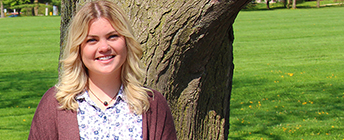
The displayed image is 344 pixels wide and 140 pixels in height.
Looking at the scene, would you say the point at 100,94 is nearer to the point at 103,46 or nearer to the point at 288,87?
the point at 103,46

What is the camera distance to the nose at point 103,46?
206cm

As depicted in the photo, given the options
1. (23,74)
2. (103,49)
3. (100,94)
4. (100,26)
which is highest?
(100,26)

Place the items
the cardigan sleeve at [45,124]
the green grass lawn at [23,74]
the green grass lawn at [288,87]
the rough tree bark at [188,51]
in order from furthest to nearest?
1. the green grass lawn at [23,74]
2. the green grass lawn at [288,87]
3. the rough tree bark at [188,51]
4. the cardigan sleeve at [45,124]

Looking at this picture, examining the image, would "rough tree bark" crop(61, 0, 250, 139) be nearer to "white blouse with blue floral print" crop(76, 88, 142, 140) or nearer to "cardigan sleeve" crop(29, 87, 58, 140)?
"white blouse with blue floral print" crop(76, 88, 142, 140)

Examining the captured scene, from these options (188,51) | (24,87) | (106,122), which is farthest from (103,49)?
(24,87)

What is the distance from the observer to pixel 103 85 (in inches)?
86.0

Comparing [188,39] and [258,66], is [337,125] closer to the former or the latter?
[188,39]

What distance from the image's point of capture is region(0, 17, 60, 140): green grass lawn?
23.3ft

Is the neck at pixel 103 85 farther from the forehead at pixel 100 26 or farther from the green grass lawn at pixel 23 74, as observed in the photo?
the green grass lawn at pixel 23 74

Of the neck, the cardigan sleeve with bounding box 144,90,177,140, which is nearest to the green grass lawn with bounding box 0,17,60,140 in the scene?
the neck

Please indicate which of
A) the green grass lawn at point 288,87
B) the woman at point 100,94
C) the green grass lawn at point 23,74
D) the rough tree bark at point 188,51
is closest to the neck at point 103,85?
the woman at point 100,94

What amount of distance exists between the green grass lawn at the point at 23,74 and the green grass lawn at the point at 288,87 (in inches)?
142

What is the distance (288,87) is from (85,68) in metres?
7.97

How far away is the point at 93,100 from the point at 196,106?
1.22 m
